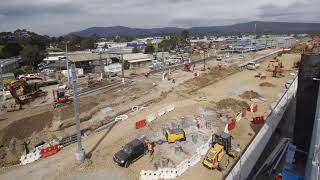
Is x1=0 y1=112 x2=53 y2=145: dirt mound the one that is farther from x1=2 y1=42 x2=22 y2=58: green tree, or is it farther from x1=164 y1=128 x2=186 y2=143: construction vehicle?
x1=2 y1=42 x2=22 y2=58: green tree

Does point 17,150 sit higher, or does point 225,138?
point 225,138

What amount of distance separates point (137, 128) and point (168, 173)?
8.68 metres

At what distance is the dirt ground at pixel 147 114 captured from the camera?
1872cm

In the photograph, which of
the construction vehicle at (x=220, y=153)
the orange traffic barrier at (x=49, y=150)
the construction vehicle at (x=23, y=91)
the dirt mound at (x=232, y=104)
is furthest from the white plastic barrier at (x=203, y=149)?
the construction vehicle at (x=23, y=91)

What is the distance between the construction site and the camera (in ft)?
61.9

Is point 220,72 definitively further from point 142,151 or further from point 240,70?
point 142,151

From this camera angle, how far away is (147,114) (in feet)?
97.8

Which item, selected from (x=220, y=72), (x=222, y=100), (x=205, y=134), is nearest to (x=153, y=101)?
(x=222, y=100)

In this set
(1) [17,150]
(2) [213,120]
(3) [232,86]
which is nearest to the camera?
(1) [17,150]

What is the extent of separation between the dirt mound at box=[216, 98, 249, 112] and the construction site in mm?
122

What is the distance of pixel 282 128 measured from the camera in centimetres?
2614

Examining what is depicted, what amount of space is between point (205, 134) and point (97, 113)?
13.8m

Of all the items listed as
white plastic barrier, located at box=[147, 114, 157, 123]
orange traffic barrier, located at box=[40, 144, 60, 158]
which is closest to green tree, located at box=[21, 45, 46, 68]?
white plastic barrier, located at box=[147, 114, 157, 123]

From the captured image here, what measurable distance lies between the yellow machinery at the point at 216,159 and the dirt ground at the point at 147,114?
1.55ft
